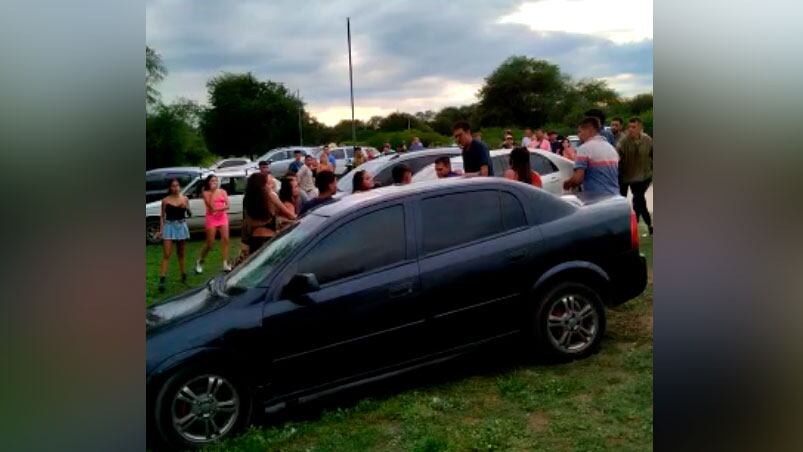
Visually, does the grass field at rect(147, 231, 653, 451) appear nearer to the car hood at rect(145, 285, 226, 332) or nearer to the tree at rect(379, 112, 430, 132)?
the car hood at rect(145, 285, 226, 332)

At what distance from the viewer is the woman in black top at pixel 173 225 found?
279 centimetres

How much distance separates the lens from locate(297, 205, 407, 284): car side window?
9.86 feet

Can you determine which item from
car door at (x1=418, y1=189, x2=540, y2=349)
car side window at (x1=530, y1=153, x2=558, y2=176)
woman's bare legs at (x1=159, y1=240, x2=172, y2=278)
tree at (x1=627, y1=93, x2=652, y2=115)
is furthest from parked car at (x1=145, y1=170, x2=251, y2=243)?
tree at (x1=627, y1=93, x2=652, y2=115)

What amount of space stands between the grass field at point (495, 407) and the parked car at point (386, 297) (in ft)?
0.27

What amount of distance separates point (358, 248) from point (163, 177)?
868mm

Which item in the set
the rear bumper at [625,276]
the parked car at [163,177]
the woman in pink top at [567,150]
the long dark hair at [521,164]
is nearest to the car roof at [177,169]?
the parked car at [163,177]

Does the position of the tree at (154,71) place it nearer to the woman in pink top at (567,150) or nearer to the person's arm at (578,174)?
the woman in pink top at (567,150)

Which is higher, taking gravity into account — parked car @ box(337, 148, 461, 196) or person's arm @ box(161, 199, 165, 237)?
parked car @ box(337, 148, 461, 196)
